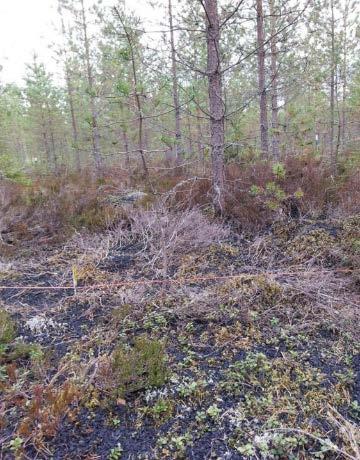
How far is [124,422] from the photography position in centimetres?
208

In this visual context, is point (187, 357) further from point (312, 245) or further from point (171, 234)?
point (312, 245)

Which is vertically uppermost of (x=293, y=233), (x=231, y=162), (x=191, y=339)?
(x=231, y=162)

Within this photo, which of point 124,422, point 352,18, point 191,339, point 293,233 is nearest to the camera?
point 124,422

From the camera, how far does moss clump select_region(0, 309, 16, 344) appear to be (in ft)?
9.37

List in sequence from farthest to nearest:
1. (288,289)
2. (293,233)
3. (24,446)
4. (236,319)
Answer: (293,233)
(288,289)
(236,319)
(24,446)

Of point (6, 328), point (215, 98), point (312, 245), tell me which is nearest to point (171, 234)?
point (312, 245)

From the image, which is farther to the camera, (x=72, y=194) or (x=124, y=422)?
(x=72, y=194)

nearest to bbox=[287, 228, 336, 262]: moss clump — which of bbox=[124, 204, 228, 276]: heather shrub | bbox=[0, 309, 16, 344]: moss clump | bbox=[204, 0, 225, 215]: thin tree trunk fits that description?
bbox=[124, 204, 228, 276]: heather shrub

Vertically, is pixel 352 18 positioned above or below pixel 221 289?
above

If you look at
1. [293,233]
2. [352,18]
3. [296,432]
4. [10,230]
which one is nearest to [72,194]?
[10,230]

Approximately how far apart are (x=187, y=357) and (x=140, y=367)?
1.33ft

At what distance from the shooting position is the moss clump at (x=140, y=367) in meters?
2.29

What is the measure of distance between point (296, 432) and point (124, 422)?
1.07 meters

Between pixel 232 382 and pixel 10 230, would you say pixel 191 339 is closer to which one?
pixel 232 382
